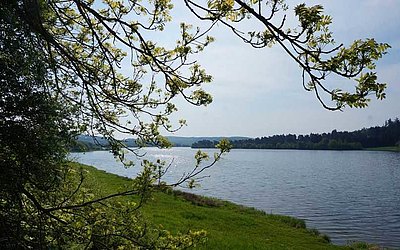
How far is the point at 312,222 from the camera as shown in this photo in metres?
27.5

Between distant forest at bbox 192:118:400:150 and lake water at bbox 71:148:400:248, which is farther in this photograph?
distant forest at bbox 192:118:400:150

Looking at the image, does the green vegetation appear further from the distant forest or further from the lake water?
the distant forest

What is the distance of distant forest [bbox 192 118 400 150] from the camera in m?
137

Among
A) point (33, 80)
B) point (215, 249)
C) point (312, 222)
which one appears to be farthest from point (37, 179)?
point (312, 222)

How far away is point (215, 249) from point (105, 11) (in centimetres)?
1145

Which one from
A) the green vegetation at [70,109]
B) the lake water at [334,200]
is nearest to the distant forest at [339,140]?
the lake water at [334,200]

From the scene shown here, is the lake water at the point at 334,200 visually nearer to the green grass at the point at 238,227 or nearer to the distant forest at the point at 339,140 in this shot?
the green grass at the point at 238,227

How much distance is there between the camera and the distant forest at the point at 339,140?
Result: 137 metres

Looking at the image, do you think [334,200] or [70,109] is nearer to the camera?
[70,109]

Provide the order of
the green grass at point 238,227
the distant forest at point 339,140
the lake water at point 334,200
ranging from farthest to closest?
the distant forest at point 339,140
the lake water at point 334,200
the green grass at point 238,227

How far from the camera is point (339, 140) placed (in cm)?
14912

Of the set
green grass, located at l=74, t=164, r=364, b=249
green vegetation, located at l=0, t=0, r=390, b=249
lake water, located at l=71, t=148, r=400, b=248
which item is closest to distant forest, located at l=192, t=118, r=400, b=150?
lake water, located at l=71, t=148, r=400, b=248

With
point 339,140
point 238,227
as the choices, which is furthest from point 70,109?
point 339,140

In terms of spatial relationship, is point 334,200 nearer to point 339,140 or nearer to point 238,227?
point 238,227
